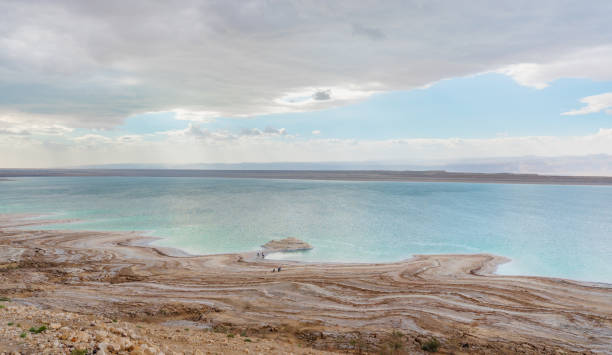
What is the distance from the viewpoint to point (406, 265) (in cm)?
3556

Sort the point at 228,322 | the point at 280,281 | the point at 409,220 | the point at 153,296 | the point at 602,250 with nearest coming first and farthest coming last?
1. the point at 228,322
2. the point at 153,296
3. the point at 280,281
4. the point at 602,250
5. the point at 409,220

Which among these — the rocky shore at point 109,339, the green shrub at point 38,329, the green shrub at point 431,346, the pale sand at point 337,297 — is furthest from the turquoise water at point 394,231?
the green shrub at point 38,329

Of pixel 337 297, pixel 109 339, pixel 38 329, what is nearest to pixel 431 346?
pixel 337 297

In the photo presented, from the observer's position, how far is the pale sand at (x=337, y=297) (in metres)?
19.3

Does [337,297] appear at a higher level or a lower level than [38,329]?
lower

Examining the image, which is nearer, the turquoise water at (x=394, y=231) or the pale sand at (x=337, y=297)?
the pale sand at (x=337, y=297)

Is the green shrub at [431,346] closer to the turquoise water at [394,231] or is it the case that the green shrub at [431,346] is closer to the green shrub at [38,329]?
the green shrub at [38,329]

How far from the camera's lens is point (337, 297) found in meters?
25.1

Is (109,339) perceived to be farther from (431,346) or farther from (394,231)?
(394,231)

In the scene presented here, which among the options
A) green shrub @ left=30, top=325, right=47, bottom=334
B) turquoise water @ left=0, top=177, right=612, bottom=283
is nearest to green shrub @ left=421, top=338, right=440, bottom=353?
green shrub @ left=30, top=325, right=47, bottom=334

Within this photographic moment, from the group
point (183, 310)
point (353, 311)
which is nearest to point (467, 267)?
point (353, 311)

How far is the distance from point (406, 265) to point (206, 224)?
4233 cm

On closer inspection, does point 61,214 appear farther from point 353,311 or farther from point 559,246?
point 559,246

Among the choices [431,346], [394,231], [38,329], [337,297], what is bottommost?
[394,231]
